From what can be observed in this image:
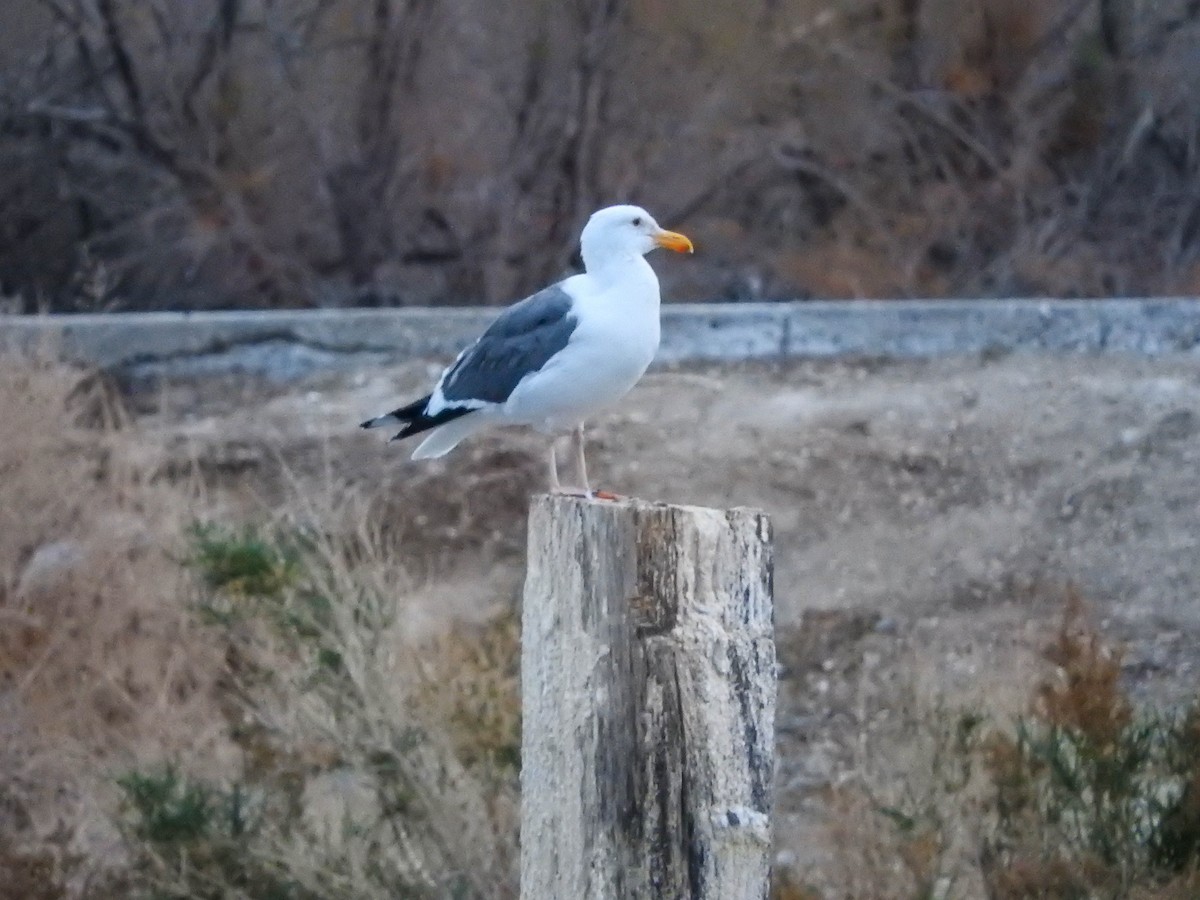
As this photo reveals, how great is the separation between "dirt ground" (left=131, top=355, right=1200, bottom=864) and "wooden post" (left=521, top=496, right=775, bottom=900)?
3.21 metres

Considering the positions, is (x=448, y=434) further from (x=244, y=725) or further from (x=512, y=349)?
(x=244, y=725)

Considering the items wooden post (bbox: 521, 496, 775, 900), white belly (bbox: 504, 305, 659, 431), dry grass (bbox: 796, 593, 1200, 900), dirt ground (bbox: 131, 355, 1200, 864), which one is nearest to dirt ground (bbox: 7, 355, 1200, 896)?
dirt ground (bbox: 131, 355, 1200, 864)

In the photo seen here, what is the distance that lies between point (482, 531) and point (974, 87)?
581 cm

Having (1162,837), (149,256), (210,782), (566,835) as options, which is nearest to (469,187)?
(149,256)

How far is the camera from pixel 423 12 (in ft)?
37.6

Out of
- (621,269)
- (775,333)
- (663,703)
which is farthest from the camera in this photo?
(775,333)

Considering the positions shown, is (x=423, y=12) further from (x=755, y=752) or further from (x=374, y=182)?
(x=755, y=752)

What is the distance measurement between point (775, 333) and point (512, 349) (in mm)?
4125

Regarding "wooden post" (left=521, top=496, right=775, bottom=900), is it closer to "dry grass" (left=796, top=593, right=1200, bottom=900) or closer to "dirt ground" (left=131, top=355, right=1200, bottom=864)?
"dry grass" (left=796, top=593, right=1200, bottom=900)

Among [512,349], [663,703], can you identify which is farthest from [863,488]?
[663,703]

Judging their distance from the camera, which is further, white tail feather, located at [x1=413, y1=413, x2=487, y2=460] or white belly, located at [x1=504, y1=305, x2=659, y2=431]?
white tail feather, located at [x1=413, y1=413, x2=487, y2=460]

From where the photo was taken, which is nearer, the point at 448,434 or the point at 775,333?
the point at 448,434

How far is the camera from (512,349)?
441 centimetres

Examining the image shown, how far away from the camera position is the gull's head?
4.34m
